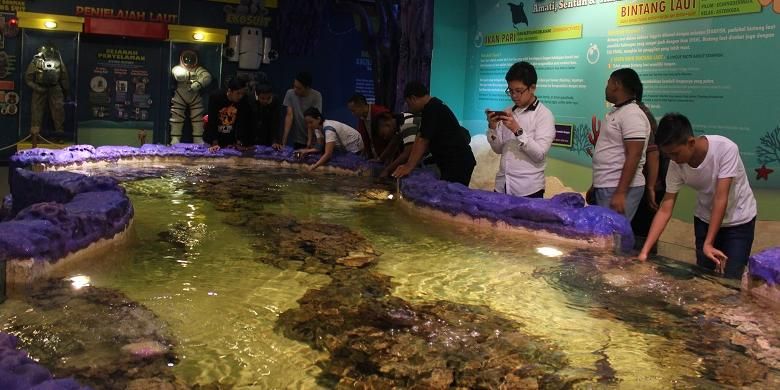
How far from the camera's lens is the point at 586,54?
7.88 meters

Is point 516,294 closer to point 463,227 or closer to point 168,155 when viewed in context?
point 463,227

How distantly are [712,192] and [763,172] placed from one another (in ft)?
8.17

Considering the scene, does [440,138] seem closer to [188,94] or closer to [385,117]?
[385,117]

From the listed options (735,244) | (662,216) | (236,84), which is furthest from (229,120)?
(735,244)

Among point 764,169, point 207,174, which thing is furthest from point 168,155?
point 764,169

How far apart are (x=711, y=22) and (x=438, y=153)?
9.34ft

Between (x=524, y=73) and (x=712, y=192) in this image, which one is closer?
(x=712, y=192)

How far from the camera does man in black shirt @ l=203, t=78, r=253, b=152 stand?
9001mm

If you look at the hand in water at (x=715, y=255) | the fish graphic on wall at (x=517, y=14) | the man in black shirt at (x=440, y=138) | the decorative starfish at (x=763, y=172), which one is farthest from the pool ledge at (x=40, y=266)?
the fish graphic on wall at (x=517, y=14)

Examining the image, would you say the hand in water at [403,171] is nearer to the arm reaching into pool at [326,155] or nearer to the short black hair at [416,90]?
the short black hair at [416,90]

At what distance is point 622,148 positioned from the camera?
471 centimetres

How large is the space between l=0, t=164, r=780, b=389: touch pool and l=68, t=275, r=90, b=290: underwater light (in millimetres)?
22

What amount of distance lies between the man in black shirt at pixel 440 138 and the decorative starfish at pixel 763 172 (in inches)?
98.9

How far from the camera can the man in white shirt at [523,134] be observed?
473 centimetres
